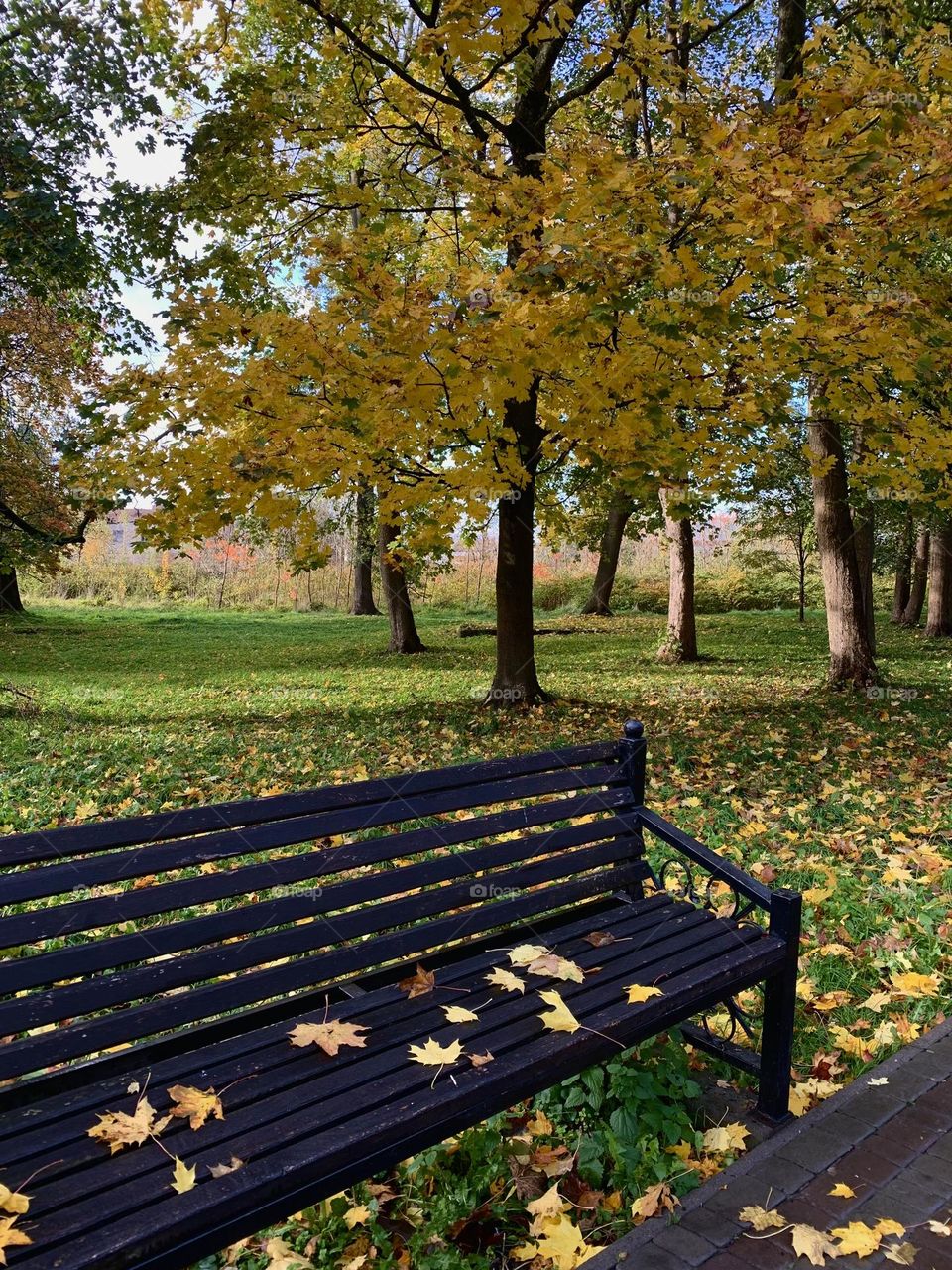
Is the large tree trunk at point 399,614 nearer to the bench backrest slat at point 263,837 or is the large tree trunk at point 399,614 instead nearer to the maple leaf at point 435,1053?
the bench backrest slat at point 263,837

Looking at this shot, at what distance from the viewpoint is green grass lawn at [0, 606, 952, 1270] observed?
2.52m

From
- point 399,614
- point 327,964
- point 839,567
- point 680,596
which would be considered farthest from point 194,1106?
point 399,614

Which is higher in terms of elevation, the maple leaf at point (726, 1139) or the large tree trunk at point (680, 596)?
the large tree trunk at point (680, 596)

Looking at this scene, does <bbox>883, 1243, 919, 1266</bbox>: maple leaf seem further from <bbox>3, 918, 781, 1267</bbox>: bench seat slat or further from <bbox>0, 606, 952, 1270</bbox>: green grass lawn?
<bbox>3, 918, 781, 1267</bbox>: bench seat slat

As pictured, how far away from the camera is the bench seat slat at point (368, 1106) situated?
1.50 meters

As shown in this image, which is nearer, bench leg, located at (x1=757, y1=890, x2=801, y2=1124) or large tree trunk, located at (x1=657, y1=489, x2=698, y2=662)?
bench leg, located at (x1=757, y1=890, x2=801, y2=1124)

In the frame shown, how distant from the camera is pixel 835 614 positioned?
32.3 feet

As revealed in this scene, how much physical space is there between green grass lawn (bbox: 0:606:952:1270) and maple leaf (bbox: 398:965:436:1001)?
1.45ft

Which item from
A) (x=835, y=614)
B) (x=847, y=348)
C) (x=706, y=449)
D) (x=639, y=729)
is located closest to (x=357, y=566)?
(x=835, y=614)

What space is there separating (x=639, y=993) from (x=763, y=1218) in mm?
576

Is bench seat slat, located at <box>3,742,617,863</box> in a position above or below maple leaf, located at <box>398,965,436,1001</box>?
above

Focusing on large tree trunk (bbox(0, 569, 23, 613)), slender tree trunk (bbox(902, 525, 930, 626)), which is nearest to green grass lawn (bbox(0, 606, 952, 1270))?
slender tree trunk (bbox(902, 525, 930, 626))

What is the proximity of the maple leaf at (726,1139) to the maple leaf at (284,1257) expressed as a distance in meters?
1.14

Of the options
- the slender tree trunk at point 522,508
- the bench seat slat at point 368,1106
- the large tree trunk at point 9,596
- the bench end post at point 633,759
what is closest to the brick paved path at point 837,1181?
the bench seat slat at point 368,1106
